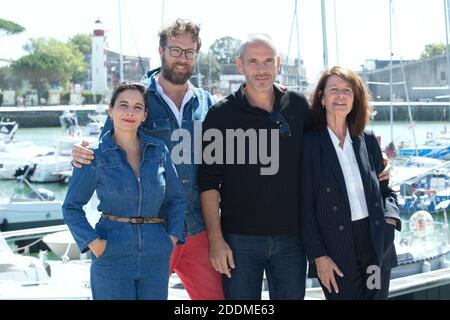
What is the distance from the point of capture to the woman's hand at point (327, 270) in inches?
139

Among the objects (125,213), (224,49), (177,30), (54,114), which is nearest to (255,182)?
(125,213)

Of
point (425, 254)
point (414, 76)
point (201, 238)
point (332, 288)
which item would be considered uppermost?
point (414, 76)

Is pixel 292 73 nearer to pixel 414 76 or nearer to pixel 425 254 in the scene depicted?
pixel 425 254

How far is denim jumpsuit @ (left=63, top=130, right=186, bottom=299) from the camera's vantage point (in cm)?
328

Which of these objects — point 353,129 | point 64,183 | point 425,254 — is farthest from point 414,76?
point 353,129

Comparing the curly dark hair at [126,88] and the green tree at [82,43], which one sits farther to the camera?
the green tree at [82,43]

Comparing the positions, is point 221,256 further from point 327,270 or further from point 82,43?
point 82,43

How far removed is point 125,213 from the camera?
10.8 ft

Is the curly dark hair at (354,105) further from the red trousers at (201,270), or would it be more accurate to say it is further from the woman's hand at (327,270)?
the red trousers at (201,270)

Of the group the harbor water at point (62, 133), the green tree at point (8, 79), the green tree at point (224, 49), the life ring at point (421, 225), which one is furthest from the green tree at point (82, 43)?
the life ring at point (421, 225)

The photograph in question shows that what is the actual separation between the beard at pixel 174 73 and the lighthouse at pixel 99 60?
224 feet

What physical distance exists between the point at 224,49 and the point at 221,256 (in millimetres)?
61204

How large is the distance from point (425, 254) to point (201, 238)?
1027cm

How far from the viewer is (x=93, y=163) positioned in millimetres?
3312
